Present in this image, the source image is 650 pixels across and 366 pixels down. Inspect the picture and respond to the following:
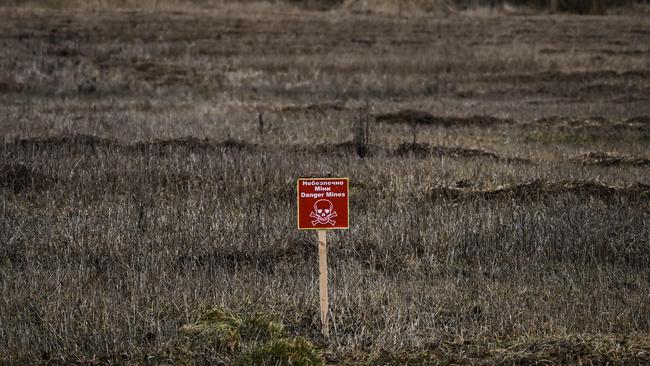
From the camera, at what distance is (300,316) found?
19.9ft

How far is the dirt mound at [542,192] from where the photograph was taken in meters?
10.1

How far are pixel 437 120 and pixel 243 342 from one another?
40.6 ft

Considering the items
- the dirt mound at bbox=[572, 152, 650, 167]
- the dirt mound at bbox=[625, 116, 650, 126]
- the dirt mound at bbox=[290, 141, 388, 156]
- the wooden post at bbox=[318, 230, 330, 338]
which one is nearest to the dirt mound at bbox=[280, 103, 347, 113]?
the dirt mound at bbox=[290, 141, 388, 156]

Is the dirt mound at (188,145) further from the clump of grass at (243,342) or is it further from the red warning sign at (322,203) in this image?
the red warning sign at (322,203)

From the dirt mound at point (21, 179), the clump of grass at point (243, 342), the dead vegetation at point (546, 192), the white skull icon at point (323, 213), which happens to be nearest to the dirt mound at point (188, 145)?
the dirt mound at point (21, 179)

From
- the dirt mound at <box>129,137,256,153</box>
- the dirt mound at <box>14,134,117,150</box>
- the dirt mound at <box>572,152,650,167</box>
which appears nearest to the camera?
the dirt mound at <box>572,152,650,167</box>

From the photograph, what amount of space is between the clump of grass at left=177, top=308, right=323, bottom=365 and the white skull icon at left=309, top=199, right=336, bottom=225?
30.2 inches

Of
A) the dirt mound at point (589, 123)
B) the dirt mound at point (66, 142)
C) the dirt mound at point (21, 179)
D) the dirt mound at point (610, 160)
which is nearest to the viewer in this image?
the dirt mound at point (21, 179)

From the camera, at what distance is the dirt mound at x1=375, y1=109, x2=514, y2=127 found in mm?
17219

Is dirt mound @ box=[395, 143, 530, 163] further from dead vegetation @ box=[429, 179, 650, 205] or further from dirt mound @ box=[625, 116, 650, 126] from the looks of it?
dirt mound @ box=[625, 116, 650, 126]

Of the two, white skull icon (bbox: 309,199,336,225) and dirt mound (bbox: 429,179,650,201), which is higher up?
white skull icon (bbox: 309,199,336,225)

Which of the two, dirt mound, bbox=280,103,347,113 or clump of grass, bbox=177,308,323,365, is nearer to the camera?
clump of grass, bbox=177,308,323,365

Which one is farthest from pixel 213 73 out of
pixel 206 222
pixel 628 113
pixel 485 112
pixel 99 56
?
pixel 206 222

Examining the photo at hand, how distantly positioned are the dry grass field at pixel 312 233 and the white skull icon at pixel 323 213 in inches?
31.0
